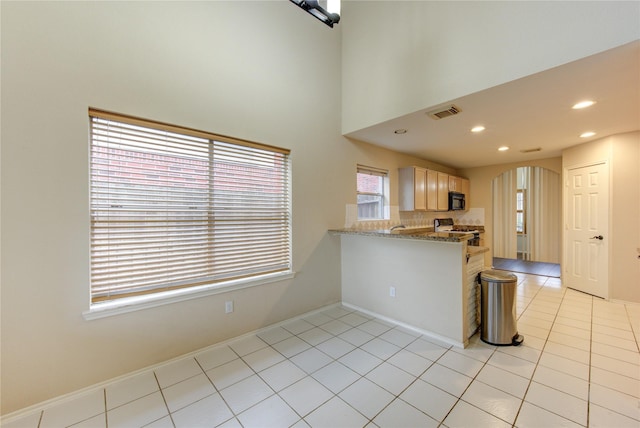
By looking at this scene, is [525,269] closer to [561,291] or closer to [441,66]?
[561,291]

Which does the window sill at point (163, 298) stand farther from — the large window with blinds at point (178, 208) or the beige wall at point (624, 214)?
the beige wall at point (624, 214)

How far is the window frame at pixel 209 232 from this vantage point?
77.7 inches

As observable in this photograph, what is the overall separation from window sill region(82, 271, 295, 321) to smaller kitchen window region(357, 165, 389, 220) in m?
2.00

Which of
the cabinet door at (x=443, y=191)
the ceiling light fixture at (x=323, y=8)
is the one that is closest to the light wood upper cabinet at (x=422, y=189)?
the cabinet door at (x=443, y=191)

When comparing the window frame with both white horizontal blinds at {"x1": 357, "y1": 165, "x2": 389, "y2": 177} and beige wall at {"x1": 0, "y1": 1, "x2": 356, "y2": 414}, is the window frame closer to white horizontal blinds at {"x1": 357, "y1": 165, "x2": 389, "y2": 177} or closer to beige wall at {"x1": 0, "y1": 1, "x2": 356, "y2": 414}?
beige wall at {"x1": 0, "y1": 1, "x2": 356, "y2": 414}

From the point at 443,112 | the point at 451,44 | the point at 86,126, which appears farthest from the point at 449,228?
the point at 86,126

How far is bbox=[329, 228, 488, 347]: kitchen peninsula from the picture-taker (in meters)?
2.55

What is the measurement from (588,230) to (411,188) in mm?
2856

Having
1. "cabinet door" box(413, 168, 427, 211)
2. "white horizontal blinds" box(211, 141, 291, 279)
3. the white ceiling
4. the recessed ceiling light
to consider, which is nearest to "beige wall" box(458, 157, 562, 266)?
the white ceiling

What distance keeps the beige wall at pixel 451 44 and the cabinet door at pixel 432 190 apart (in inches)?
91.6

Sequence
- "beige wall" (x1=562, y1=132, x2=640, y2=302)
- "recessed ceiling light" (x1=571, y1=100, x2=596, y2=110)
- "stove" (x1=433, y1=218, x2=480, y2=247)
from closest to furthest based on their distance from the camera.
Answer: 1. "recessed ceiling light" (x1=571, y1=100, x2=596, y2=110)
2. "beige wall" (x1=562, y1=132, x2=640, y2=302)
3. "stove" (x1=433, y1=218, x2=480, y2=247)

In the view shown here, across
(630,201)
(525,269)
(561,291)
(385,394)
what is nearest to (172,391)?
(385,394)

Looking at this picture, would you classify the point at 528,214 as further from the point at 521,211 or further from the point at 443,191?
the point at 443,191

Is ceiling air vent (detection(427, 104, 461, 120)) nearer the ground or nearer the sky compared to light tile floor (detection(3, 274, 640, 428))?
nearer the sky
